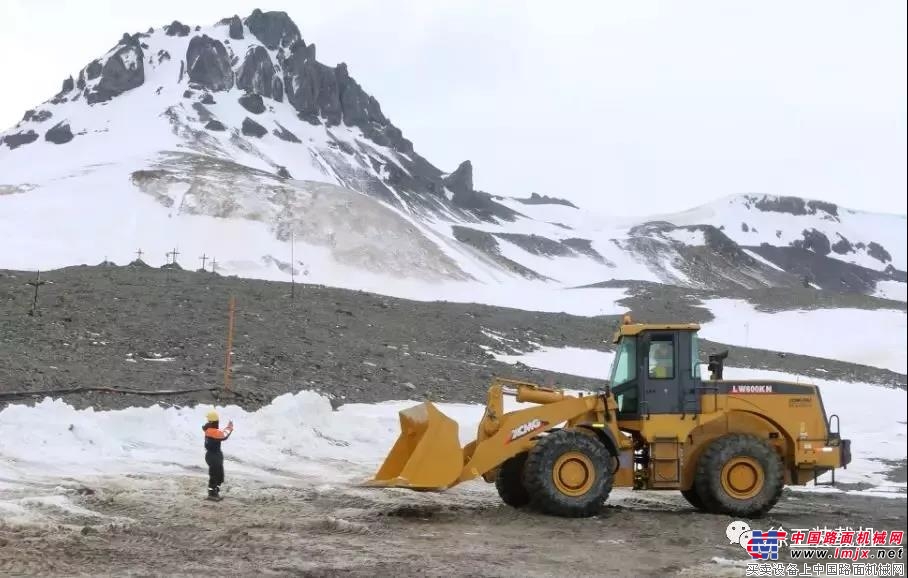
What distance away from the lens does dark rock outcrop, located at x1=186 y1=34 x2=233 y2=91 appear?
139 metres

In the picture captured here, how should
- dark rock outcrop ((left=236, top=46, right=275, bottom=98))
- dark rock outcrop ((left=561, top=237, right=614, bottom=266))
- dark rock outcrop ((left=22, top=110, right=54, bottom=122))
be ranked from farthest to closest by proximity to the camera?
dark rock outcrop ((left=236, top=46, right=275, bottom=98)), dark rock outcrop ((left=22, top=110, right=54, bottom=122)), dark rock outcrop ((left=561, top=237, right=614, bottom=266))

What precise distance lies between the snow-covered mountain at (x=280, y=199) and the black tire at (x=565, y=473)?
40.3 metres

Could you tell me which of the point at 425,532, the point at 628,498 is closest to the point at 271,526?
the point at 425,532

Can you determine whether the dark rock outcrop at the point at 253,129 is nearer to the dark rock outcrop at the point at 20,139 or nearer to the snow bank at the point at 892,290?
the dark rock outcrop at the point at 20,139

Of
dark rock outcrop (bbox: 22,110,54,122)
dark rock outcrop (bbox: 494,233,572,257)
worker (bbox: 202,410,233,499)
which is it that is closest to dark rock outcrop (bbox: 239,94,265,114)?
dark rock outcrop (bbox: 22,110,54,122)

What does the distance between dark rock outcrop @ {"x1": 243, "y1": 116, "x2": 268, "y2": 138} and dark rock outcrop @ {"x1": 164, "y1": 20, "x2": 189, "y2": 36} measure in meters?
37.2

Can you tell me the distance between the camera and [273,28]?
15900 centimetres

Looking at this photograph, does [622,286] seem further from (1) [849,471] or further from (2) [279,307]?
(1) [849,471]

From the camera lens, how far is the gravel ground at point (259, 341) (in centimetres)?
2081

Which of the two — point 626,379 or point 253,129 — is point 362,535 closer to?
point 626,379

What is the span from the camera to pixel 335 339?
3092cm

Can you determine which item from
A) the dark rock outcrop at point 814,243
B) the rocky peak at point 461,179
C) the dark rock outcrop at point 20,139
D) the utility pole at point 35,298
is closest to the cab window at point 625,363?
the utility pole at point 35,298

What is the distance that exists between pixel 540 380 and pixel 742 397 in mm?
18142

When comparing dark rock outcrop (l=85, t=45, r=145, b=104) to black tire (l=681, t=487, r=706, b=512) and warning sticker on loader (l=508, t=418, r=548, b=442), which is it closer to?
warning sticker on loader (l=508, t=418, r=548, b=442)
